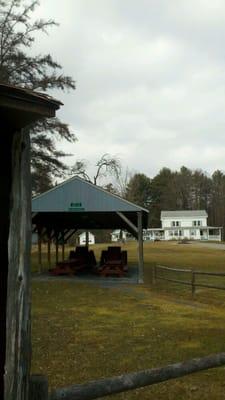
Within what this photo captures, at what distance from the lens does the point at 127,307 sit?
13453mm

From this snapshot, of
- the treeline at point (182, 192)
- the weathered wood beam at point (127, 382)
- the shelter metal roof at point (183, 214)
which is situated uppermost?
the treeline at point (182, 192)

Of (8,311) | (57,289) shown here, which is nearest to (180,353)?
(8,311)

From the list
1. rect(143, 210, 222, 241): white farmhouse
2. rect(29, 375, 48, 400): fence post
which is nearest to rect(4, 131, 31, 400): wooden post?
rect(29, 375, 48, 400): fence post

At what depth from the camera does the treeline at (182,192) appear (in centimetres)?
10562

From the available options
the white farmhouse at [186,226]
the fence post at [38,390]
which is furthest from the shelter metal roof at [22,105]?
the white farmhouse at [186,226]

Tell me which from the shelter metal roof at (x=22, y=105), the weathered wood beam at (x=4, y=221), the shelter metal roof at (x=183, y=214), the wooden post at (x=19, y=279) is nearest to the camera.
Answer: the shelter metal roof at (x=22, y=105)

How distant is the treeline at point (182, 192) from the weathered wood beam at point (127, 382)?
98.0 m

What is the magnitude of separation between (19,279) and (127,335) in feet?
22.7

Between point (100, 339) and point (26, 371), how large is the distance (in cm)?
645

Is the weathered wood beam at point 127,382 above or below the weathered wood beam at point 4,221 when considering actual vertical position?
below

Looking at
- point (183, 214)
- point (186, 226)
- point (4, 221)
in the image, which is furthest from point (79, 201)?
point (183, 214)

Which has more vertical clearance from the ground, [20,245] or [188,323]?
[20,245]

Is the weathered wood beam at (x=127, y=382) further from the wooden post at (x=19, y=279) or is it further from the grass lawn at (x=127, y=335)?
the grass lawn at (x=127, y=335)

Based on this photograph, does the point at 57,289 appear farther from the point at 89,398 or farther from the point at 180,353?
the point at 89,398
